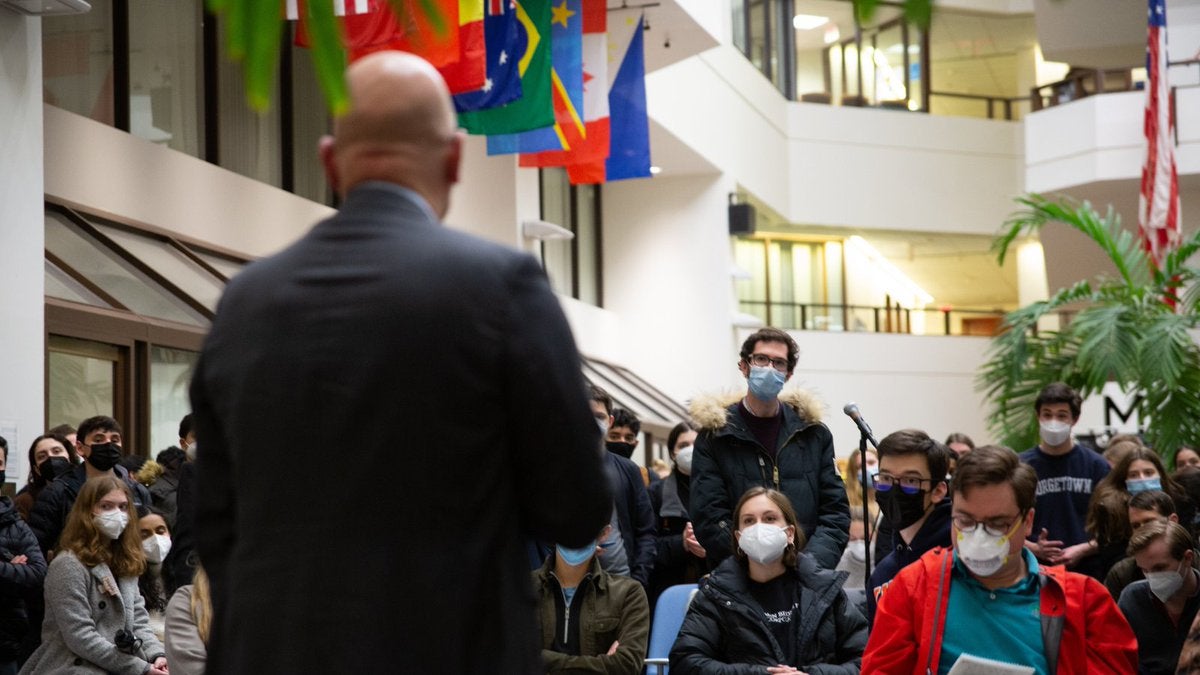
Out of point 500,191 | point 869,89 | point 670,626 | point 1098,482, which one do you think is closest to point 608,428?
point 670,626

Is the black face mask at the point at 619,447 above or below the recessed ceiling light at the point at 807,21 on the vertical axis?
below

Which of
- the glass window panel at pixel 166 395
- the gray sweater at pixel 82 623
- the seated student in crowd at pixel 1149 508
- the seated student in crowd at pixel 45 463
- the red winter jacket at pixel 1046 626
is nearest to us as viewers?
the red winter jacket at pixel 1046 626

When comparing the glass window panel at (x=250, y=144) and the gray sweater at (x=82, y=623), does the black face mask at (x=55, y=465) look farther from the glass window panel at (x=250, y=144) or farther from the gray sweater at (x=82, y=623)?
the glass window panel at (x=250, y=144)

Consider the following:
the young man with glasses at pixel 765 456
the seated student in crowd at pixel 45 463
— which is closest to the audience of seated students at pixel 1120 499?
the young man with glasses at pixel 765 456

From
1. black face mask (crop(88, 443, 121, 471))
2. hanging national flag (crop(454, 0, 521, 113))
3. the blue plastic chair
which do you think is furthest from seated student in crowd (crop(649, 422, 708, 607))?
hanging national flag (crop(454, 0, 521, 113))

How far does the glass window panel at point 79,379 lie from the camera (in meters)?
12.7

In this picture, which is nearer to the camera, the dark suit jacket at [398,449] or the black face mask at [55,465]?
the dark suit jacket at [398,449]

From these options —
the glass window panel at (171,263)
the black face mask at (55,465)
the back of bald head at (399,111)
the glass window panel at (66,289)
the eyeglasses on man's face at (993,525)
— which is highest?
the glass window panel at (171,263)

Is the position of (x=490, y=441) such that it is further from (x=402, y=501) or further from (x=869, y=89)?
(x=869, y=89)

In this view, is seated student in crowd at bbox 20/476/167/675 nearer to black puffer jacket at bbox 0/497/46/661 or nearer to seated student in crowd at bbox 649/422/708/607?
black puffer jacket at bbox 0/497/46/661

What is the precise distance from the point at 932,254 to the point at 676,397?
8977 millimetres

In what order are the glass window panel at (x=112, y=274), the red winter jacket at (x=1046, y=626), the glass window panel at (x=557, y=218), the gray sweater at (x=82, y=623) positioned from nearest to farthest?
the red winter jacket at (x=1046, y=626) < the gray sweater at (x=82, y=623) < the glass window panel at (x=112, y=274) < the glass window panel at (x=557, y=218)

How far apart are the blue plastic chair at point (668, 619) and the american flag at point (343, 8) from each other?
6.21 m

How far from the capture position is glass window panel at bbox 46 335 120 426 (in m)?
12.7
